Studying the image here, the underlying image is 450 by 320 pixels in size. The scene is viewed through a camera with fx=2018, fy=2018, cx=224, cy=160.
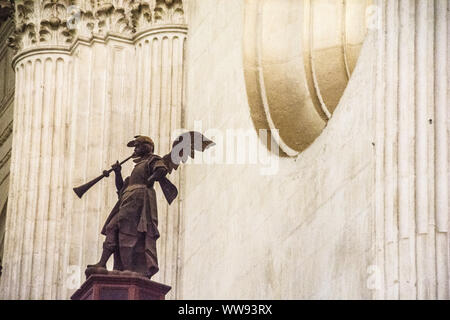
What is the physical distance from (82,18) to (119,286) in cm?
888

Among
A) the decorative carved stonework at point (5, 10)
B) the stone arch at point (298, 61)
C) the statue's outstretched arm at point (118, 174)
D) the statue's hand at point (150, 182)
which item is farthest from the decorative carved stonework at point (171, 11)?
the decorative carved stonework at point (5, 10)

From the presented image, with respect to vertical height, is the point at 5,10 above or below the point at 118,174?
above

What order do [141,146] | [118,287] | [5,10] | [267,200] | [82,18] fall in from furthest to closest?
[5,10] < [82,18] < [141,146] < [267,200] < [118,287]

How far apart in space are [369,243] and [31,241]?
1168 cm

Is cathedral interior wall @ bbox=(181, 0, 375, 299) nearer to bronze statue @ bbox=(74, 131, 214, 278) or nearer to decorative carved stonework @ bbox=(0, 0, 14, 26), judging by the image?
bronze statue @ bbox=(74, 131, 214, 278)

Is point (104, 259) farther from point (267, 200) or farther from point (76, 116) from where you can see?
point (76, 116)

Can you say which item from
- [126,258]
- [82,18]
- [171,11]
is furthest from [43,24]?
[126,258]

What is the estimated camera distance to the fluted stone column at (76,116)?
28.9 m

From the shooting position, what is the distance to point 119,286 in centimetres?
2242

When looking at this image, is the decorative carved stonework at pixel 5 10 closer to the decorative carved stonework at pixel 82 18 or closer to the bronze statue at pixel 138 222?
the decorative carved stonework at pixel 82 18

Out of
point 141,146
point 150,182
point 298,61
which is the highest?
point 298,61

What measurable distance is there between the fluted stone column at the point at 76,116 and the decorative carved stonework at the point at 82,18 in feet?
0.05

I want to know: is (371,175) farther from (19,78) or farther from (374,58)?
(19,78)

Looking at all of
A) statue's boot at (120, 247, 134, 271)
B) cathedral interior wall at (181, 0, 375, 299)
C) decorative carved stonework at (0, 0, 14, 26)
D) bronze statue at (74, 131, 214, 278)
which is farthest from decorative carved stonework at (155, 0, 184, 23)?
decorative carved stonework at (0, 0, 14, 26)
